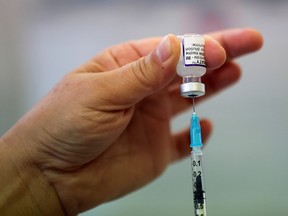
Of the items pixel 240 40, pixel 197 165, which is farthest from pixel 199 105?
pixel 197 165

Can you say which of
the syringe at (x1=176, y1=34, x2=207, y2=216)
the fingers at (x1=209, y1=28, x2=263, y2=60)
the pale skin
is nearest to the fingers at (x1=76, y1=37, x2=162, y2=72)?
the pale skin

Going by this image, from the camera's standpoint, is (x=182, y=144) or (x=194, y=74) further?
(x=182, y=144)

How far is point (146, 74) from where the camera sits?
0.76 metres

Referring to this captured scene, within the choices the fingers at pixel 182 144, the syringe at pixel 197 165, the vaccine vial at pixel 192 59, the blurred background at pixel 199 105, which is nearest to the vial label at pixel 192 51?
the vaccine vial at pixel 192 59

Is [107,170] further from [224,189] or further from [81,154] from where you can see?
[224,189]

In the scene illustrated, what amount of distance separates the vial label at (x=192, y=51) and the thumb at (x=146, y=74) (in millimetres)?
18

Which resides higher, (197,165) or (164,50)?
(164,50)

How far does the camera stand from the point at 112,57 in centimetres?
105

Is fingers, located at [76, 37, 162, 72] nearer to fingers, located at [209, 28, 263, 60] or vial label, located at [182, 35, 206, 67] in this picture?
fingers, located at [209, 28, 263, 60]

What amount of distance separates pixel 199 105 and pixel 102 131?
54 cm

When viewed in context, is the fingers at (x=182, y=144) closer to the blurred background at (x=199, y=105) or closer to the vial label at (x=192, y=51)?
the blurred background at (x=199, y=105)

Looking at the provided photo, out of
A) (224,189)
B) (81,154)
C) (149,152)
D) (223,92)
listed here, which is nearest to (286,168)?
(224,189)

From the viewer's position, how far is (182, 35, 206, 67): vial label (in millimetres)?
716

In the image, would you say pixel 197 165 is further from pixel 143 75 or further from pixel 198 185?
pixel 143 75
